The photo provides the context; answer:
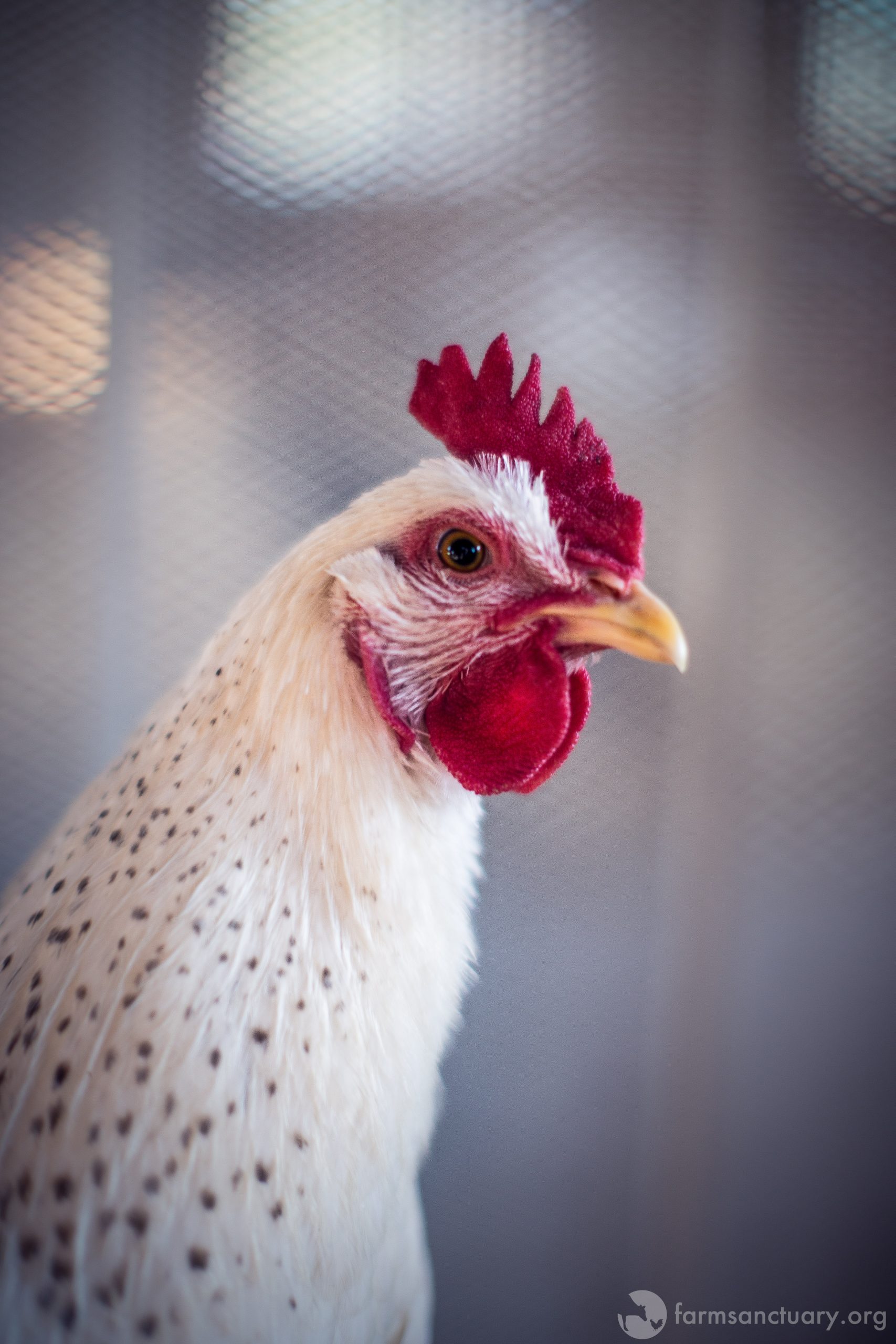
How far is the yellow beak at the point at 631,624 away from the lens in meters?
0.53

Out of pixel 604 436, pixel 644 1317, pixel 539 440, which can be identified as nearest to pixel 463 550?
pixel 539 440

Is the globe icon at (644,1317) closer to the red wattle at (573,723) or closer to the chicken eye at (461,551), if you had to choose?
the red wattle at (573,723)

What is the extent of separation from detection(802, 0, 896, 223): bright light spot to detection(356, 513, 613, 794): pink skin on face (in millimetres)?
940

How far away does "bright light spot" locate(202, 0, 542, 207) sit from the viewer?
33.9 inches

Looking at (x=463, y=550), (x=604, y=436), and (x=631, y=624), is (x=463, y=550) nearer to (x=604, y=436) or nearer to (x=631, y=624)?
(x=631, y=624)

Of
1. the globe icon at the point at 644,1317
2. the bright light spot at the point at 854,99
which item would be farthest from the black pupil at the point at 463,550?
the globe icon at the point at 644,1317

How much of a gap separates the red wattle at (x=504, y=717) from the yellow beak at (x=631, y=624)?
0.03 meters

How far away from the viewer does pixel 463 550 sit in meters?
0.55

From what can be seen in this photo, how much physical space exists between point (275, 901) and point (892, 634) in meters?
1.05

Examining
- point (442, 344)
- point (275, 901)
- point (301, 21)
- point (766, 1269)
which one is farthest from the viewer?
point (766, 1269)

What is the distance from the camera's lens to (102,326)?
0.90 meters

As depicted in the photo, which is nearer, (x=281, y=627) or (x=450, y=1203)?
(x=281, y=627)

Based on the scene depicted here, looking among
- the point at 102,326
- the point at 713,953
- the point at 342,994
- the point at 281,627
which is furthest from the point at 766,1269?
the point at 102,326

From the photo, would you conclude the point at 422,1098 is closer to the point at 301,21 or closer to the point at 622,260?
the point at 622,260
